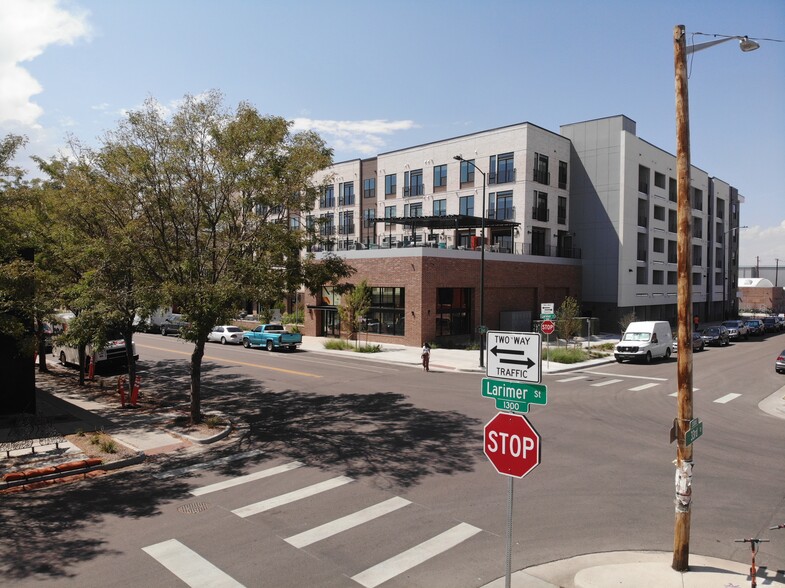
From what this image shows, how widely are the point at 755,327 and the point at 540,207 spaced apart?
2613 cm

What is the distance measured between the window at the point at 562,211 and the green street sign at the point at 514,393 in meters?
43.8

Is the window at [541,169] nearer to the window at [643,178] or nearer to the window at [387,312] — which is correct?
the window at [643,178]

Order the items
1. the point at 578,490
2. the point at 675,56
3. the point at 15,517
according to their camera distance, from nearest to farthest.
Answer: the point at 675,56
the point at 15,517
the point at 578,490

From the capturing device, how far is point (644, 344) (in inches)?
1182

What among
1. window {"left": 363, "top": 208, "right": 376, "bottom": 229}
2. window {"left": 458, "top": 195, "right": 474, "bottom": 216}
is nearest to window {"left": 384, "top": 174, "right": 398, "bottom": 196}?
window {"left": 363, "top": 208, "right": 376, "bottom": 229}

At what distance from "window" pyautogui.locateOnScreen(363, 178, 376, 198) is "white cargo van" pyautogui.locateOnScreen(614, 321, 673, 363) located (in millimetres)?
30040

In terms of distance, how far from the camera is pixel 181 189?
14.8 meters

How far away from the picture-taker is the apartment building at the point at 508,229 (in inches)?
1468

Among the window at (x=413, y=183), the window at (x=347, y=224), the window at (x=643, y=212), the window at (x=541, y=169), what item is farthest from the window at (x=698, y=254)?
the window at (x=347, y=224)

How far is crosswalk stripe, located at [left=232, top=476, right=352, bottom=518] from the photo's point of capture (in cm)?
913

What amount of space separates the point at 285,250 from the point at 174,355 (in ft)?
68.5

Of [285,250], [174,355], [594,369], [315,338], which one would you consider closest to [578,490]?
[285,250]

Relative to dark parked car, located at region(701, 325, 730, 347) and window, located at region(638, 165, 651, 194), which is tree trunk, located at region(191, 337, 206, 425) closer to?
dark parked car, located at region(701, 325, 730, 347)

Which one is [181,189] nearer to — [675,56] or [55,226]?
[55,226]
